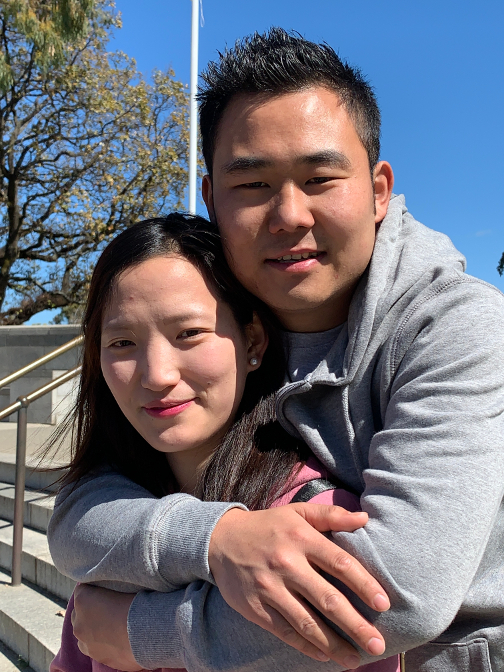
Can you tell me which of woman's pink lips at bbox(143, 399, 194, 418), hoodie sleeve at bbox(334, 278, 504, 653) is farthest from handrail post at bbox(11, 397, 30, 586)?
hoodie sleeve at bbox(334, 278, 504, 653)

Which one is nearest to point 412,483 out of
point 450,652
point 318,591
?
point 318,591

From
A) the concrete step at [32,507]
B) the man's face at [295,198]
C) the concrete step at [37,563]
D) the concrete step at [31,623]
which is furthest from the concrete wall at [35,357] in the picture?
the man's face at [295,198]

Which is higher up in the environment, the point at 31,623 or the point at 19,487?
the point at 19,487

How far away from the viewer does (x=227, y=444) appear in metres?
1.53

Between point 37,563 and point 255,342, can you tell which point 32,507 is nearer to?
point 37,563

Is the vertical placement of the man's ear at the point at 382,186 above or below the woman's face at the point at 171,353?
above

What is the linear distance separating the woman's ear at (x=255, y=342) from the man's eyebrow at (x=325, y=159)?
399 mm

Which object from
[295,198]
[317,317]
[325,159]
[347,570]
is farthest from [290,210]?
[347,570]

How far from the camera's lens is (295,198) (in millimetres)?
1389

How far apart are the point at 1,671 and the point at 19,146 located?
11218mm

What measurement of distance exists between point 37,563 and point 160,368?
3.16 metres

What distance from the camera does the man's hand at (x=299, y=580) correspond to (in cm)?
104

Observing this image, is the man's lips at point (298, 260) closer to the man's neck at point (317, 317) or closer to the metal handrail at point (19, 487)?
the man's neck at point (317, 317)

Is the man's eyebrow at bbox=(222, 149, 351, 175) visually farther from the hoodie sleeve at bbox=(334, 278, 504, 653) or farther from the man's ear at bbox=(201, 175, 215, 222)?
the hoodie sleeve at bbox=(334, 278, 504, 653)
